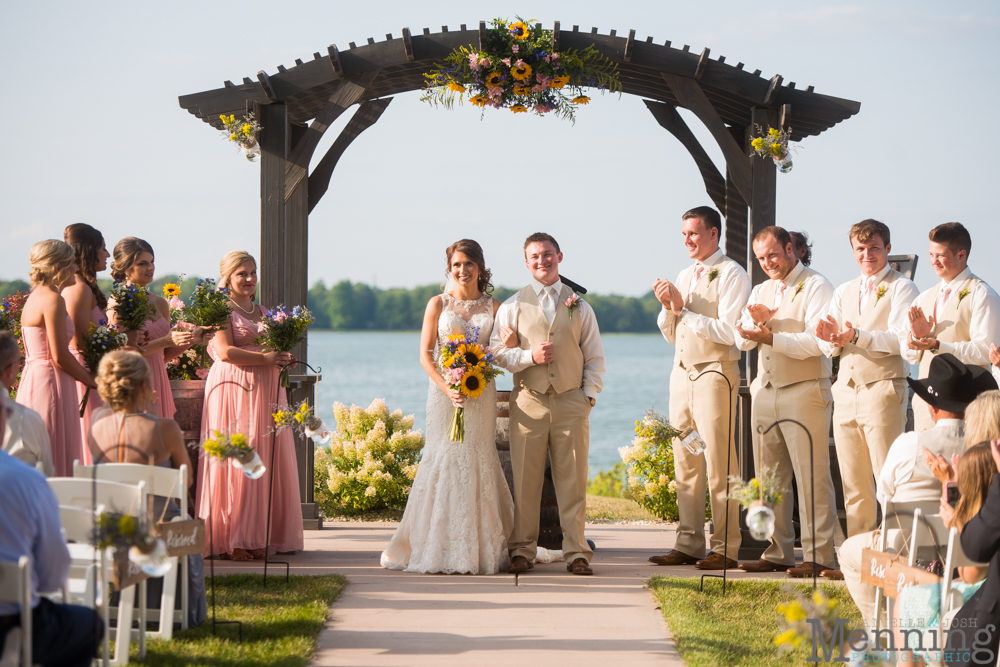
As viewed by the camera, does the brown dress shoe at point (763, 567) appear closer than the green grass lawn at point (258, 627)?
No

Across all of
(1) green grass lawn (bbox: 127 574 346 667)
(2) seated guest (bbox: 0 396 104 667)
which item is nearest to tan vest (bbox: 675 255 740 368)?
(1) green grass lawn (bbox: 127 574 346 667)

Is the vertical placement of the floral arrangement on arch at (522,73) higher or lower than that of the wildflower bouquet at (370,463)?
higher

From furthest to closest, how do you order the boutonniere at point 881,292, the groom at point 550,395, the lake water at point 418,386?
1. the lake water at point 418,386
2. the groom at point 550,395
3. the boutonniere at point 881,292

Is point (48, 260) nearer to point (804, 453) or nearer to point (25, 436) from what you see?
point (25, 436)

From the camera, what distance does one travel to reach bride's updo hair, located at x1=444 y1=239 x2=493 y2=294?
5.88 m

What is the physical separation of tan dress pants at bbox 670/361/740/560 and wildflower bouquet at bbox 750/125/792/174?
1.50 metres

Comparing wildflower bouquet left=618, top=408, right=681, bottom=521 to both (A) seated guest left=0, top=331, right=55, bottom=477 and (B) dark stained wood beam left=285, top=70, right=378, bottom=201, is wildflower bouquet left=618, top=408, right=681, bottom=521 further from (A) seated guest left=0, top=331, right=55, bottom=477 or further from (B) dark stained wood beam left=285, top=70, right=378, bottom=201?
(A) seated guest left=0, top=331, right=55, bottom=477

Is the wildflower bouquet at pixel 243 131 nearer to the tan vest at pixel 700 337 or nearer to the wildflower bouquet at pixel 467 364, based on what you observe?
the wildflower bouquet at pixel 467 364

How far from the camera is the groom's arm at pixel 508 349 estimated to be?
567cm

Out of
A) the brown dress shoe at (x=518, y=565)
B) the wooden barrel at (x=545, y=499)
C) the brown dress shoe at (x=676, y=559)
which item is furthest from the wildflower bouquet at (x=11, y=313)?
the brown dress shoe at (x=676, y=559)

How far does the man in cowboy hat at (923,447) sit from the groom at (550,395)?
1991 mm

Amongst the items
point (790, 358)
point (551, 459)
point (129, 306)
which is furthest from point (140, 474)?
point (790, 358)

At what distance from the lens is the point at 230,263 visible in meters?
6.00

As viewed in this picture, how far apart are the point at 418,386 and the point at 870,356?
148ft
